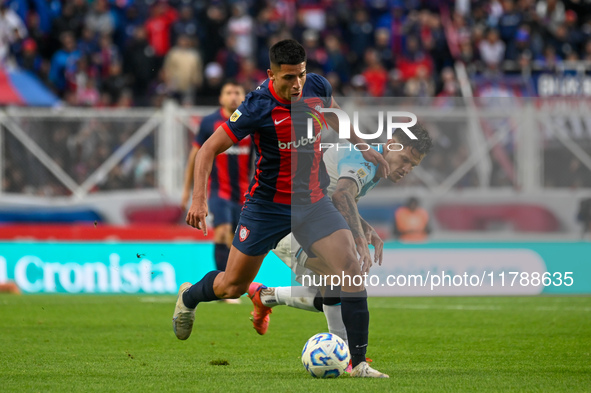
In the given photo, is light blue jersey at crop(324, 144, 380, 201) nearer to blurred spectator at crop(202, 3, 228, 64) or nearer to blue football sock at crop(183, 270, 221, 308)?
blue football sock at crop(183, 270, 221, 308)

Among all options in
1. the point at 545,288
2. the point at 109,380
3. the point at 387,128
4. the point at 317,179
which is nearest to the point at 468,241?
the point at 545,288

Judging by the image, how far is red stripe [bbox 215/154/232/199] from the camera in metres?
10.6

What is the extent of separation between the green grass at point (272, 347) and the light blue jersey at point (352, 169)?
130cm

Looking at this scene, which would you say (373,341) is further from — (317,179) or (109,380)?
(109,380)

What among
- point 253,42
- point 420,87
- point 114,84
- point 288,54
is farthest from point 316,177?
point 253,42

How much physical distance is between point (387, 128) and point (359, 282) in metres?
1.68

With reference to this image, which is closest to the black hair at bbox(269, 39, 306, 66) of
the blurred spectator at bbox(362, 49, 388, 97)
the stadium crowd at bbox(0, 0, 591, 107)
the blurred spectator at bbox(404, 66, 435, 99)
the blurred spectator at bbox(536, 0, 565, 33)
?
the stadium crowd at bbox(0, 0, 591, 107)

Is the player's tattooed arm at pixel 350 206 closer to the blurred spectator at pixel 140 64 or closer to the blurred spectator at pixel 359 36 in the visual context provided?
the blurred spectator at pixel 140 64

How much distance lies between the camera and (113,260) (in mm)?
12711

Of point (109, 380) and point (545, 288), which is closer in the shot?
point (109, 380)

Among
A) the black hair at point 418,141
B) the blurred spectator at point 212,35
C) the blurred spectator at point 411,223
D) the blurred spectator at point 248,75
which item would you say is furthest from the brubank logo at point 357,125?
the blurred spectator at point 212,35

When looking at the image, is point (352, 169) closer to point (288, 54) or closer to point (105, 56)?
point (288, 54)

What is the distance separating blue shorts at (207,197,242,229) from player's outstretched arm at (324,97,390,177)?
3.97 metres

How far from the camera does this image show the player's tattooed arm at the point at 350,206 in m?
6.80
